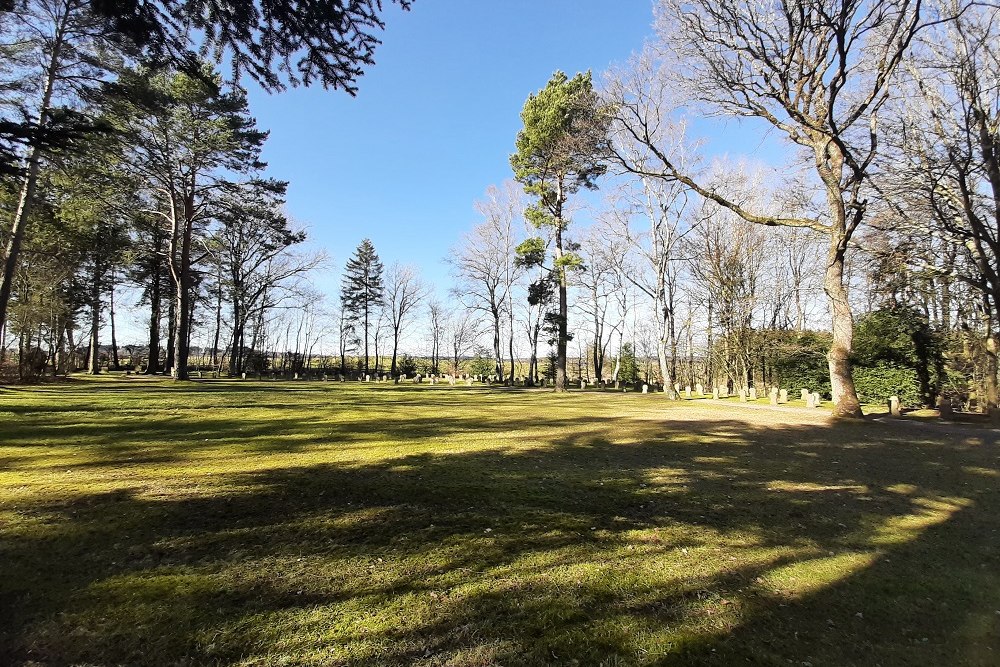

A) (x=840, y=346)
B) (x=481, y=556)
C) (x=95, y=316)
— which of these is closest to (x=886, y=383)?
(x=840, y=346)

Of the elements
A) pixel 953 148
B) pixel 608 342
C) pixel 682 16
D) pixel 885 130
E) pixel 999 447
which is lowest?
pixel 999 447

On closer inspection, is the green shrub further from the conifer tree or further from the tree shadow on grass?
the tree shadow on grass

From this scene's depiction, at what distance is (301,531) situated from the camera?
3.43 meters

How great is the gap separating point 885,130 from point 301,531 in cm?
1840

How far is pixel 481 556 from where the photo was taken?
3.14 m

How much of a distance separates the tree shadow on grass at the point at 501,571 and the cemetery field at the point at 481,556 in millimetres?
16

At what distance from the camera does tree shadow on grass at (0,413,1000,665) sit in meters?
2.20

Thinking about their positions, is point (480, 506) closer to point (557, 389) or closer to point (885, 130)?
point (885, 130)

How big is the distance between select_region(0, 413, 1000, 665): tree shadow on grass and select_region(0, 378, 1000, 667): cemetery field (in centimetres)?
2

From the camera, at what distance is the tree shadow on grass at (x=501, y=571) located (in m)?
2.20

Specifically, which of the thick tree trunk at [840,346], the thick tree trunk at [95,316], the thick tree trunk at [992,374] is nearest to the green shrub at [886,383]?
the thick tree trunk at [992,374]

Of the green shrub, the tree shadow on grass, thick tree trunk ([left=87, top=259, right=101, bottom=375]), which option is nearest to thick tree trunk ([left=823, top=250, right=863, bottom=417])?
the tree shadow on grass

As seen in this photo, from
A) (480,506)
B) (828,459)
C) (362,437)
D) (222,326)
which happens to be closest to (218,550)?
(480,506)

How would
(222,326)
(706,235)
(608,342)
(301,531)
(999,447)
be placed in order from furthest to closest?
1. (222,326)
2. (608,342)
3. (706,235)
4. (999,447)
5. (301,531)
